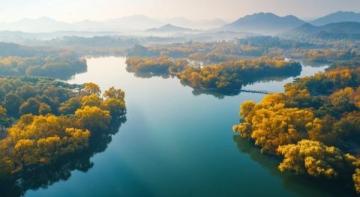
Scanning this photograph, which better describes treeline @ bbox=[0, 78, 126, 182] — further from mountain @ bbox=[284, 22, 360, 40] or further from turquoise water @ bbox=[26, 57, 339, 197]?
mountain @ bbox=[284, 22, 360, 40]

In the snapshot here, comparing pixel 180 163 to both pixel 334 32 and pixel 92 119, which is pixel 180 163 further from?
pixel 334 32

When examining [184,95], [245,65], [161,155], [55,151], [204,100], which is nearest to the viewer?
[55,151]

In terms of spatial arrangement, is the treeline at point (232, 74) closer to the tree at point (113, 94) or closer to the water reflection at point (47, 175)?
the tree at point (113, 94)

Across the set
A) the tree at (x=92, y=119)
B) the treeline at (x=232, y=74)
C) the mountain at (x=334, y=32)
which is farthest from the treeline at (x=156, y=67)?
the mountain at (x=334, y=32)

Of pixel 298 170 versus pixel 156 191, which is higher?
pixel 298 170

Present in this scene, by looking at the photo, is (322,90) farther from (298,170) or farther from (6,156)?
(6,156)

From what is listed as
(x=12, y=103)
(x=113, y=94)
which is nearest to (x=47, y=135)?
(x=12, y=103)

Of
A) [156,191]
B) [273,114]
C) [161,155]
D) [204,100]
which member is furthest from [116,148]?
[204,100]
